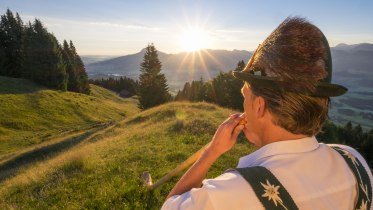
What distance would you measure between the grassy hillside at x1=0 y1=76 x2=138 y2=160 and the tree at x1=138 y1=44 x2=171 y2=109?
8.79 m

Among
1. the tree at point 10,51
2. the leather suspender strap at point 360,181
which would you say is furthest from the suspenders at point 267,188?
the tree at point 10,51

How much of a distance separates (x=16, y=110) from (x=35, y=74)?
723 inches

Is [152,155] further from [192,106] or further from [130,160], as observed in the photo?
[192,106]

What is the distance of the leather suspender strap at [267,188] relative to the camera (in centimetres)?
191

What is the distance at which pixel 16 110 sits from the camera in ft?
185

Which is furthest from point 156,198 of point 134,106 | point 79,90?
point 134,106

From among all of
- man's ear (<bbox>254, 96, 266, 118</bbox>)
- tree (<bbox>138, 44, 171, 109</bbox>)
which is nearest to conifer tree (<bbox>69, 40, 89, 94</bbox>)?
tree (<bbox>138, 44, 171, 109</bbox>)

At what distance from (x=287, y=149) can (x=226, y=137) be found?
0.58m

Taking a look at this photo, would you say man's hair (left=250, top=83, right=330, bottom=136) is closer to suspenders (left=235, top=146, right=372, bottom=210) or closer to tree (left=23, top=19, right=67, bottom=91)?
suspenders (left=235, top=146, right=372, bottom=210)

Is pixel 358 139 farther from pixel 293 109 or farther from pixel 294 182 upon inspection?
pixel 294 182

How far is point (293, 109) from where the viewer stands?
226 cm

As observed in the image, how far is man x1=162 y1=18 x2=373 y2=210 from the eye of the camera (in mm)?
1929

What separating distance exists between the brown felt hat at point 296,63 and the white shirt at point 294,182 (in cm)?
37

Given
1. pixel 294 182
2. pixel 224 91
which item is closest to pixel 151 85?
pixel 224 91
